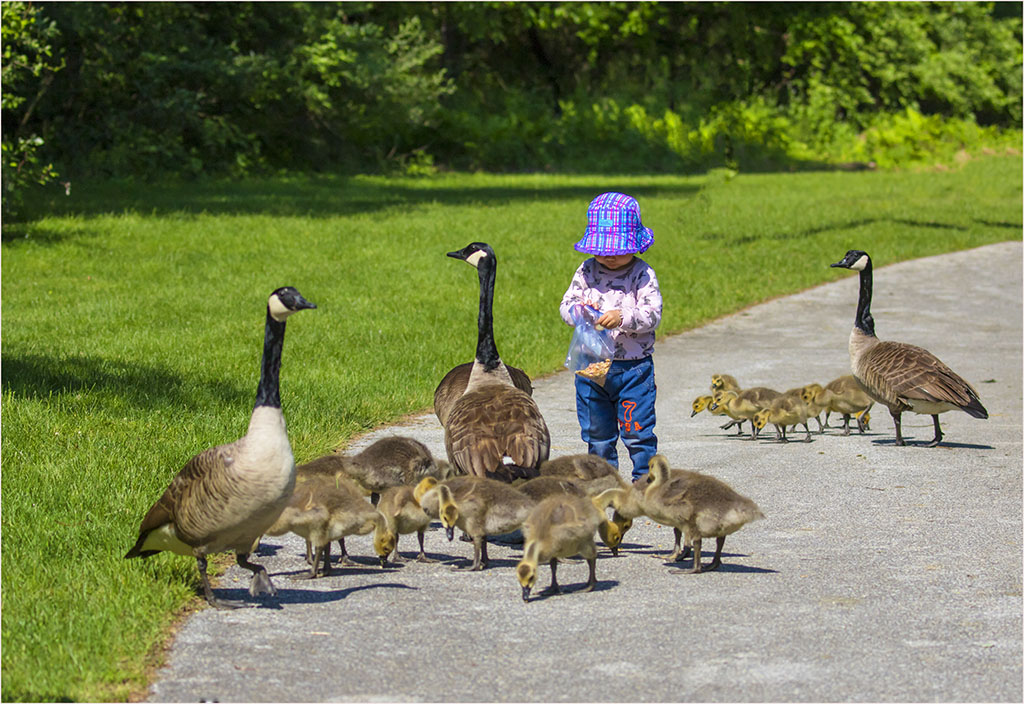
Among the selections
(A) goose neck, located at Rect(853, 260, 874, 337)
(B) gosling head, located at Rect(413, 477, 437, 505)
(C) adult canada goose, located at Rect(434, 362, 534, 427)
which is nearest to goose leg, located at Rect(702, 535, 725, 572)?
(B) gosling head, located at Rect(413, 477, 437, 505)

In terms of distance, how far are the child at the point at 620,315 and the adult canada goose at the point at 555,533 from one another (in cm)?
186

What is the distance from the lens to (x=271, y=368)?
606 cm

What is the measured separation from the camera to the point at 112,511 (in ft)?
24.4

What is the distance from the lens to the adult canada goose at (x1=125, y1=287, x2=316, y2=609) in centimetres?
572

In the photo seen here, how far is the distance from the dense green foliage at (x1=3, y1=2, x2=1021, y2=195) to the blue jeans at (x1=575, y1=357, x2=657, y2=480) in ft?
75.6

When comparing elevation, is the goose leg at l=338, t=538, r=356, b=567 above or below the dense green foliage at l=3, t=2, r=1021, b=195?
below

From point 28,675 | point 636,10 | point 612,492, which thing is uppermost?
point 636,10

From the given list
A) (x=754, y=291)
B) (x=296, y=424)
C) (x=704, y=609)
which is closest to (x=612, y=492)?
(x=704, y=609)

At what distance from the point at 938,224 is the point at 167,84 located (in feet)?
62.6

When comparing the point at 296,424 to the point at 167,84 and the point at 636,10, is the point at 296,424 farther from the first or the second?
the point at 636,10

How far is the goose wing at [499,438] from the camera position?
6996 mm

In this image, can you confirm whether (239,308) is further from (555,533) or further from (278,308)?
(555,533)

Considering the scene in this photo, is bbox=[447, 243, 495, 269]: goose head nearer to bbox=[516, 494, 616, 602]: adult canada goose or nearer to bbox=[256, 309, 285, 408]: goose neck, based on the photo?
bbox=[256, 309, 285, 408]: goose neck

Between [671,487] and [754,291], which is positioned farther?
[754,291]
